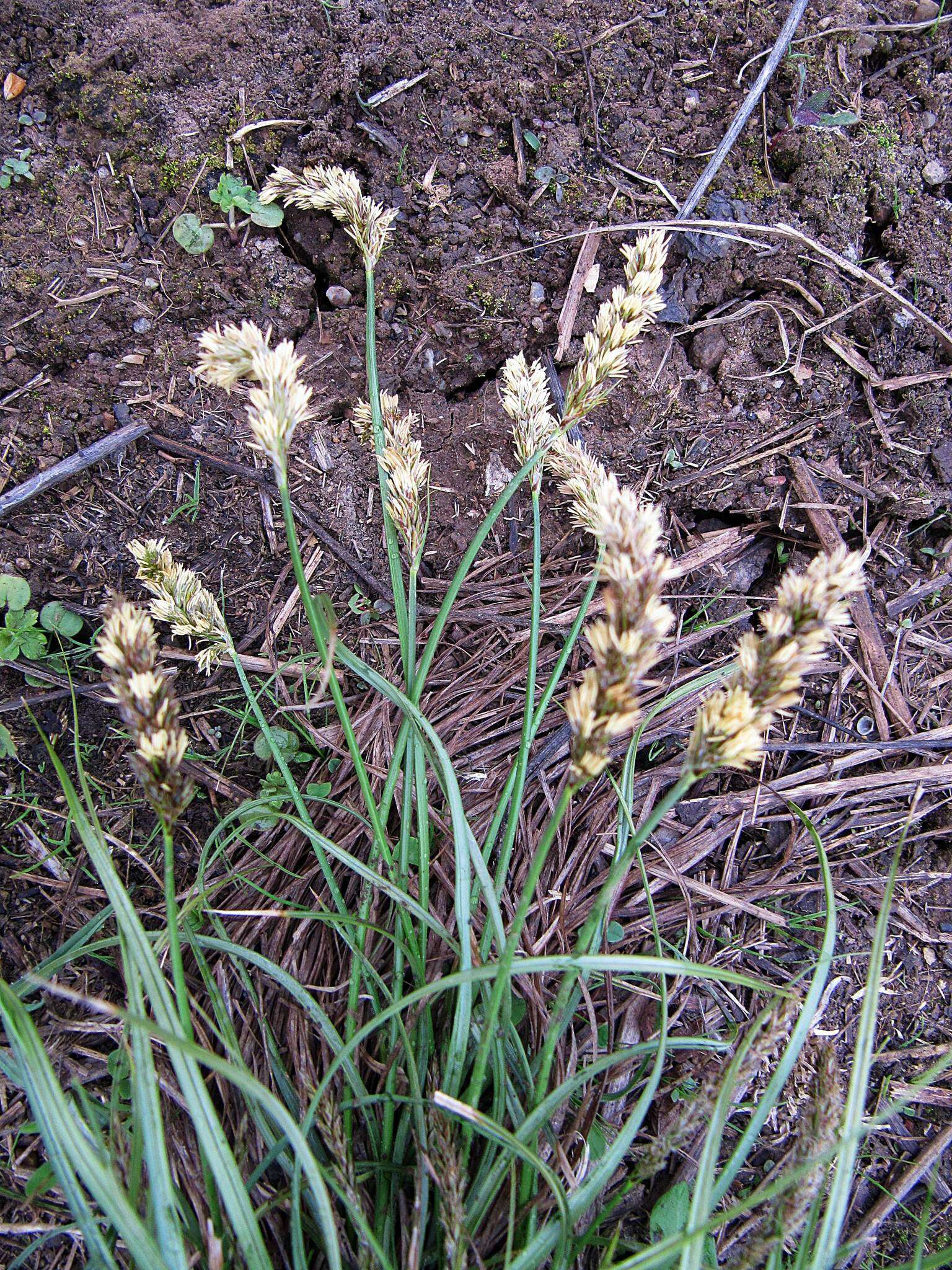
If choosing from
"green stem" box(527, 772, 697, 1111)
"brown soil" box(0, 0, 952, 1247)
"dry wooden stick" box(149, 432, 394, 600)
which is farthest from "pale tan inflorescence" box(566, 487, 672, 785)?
"dry wooden stick" box(149, 432, 394, 600)

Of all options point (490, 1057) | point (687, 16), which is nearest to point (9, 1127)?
point (490, 1057)

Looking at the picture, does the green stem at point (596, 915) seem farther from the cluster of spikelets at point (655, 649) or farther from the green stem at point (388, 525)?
the green stem at point (388, 525)

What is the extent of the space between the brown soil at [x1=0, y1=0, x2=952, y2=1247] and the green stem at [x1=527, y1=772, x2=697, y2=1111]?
2.85ft

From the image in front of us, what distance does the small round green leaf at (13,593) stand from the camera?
6.53 ft

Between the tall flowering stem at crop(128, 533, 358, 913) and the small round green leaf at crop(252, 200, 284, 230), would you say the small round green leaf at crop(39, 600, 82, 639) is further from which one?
the small round green leaf at crop(252, 200, 284, 230)

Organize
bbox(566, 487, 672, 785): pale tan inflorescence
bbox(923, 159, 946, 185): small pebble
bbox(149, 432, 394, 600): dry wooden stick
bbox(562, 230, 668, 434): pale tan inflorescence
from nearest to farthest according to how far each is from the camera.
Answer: bbox(566, 487, 672, 785): pale tan inflorescence < bbox(562, 230, 668, 434): pale tan inflorescence < bbox(149, 432, 394, 600): dry wooden stick < bbox(923, 159, 946, 185): small pebble

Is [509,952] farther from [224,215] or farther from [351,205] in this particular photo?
[224,215]

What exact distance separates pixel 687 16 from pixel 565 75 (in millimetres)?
416

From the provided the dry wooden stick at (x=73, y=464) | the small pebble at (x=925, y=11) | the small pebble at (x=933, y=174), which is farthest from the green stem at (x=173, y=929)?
the small pebble at (x=925, y=11)

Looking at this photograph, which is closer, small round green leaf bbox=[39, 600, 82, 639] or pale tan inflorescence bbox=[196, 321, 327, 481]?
pale tan inflorescence bbox=[196, 321, 327, 481]

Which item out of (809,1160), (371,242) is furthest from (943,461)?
(809,1160)

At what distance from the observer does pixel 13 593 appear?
6.55 ft

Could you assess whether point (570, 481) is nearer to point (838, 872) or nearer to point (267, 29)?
point (838, 872)

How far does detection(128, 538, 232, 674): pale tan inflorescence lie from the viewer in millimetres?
1658
